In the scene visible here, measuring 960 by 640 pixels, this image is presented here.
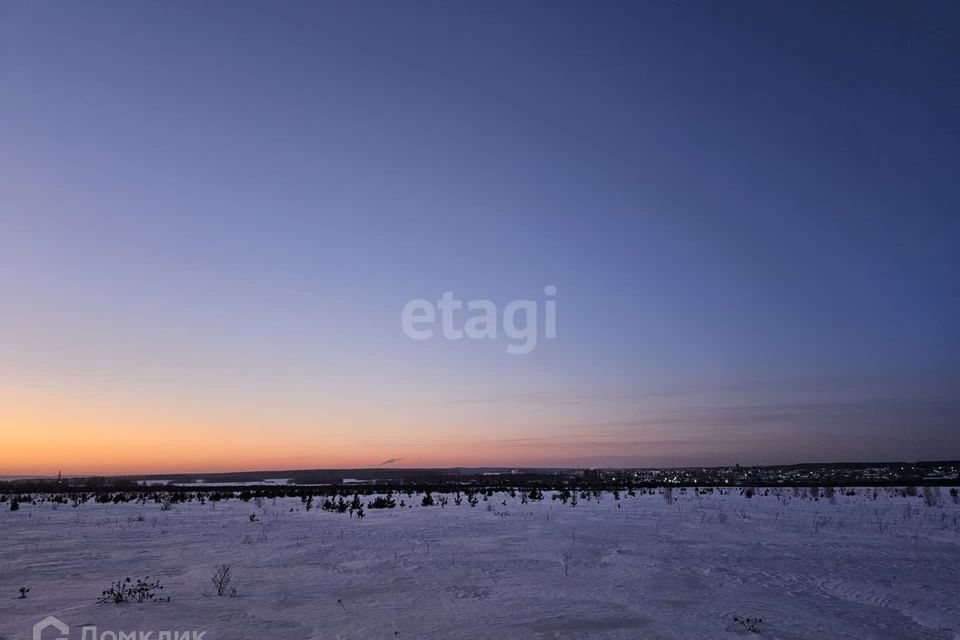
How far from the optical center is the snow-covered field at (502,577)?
293 inches

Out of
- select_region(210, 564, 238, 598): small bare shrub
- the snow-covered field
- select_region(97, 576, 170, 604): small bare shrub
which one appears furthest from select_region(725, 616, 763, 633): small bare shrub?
select_region(97, 576, 170, 604): small bare shrub

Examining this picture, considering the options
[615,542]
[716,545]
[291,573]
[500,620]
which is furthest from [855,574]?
[291,573]

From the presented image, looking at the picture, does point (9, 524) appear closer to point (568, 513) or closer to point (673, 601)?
point (568, 513)

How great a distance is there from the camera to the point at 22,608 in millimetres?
8062

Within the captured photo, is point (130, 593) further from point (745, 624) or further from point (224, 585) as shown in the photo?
point (745, 624)

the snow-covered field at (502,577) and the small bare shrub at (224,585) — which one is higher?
the small bare shrub at (224,585)

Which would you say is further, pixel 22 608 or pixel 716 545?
pixel 716 545

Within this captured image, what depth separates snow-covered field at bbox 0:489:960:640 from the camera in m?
7.45

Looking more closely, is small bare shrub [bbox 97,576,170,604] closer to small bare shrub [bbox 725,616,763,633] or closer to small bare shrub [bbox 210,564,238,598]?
small bare shrub [bbox 210,564,238,598]

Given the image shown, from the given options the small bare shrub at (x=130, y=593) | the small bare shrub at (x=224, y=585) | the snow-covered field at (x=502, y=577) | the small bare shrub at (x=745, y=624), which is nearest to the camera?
the small bare shrub at (x=745, y=624)

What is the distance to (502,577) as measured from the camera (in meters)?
10.5

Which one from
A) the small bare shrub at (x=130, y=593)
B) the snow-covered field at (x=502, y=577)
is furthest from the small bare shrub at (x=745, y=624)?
the small bare shrub at (x=130, y=593)

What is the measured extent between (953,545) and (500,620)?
12.5 meters

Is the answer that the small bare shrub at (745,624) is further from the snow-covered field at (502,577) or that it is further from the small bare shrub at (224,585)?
the small bare shrub at (224,585)
